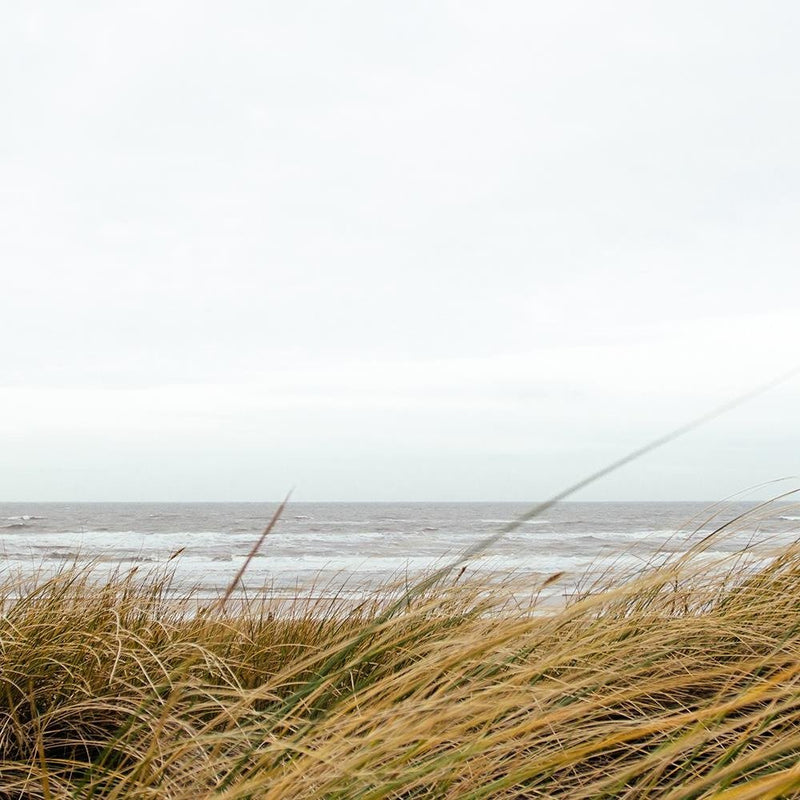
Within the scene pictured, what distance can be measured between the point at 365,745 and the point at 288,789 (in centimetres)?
22

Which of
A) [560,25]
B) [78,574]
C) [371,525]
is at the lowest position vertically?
[371,525]

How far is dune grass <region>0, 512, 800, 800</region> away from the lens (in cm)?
118

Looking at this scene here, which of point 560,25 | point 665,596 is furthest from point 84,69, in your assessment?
point 665,596

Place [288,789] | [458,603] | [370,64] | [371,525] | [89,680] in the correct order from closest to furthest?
[288,789] < [89,680] < [458,603] < [370,64] < [371,525]

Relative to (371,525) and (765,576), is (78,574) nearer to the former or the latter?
(765,576)

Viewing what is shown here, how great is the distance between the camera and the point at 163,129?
31.6 ft

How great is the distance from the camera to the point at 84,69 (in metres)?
7.66

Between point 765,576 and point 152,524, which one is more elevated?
point 765,576

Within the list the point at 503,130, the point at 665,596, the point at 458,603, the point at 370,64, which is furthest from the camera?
the point at 503,130

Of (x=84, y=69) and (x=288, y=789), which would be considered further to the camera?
(x=84, y=69)

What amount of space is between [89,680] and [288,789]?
1.11 metres

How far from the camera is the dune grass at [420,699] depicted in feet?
3.86

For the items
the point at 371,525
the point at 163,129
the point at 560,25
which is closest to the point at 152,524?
the point at 371,525

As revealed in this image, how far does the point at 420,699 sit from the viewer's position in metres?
1.51
